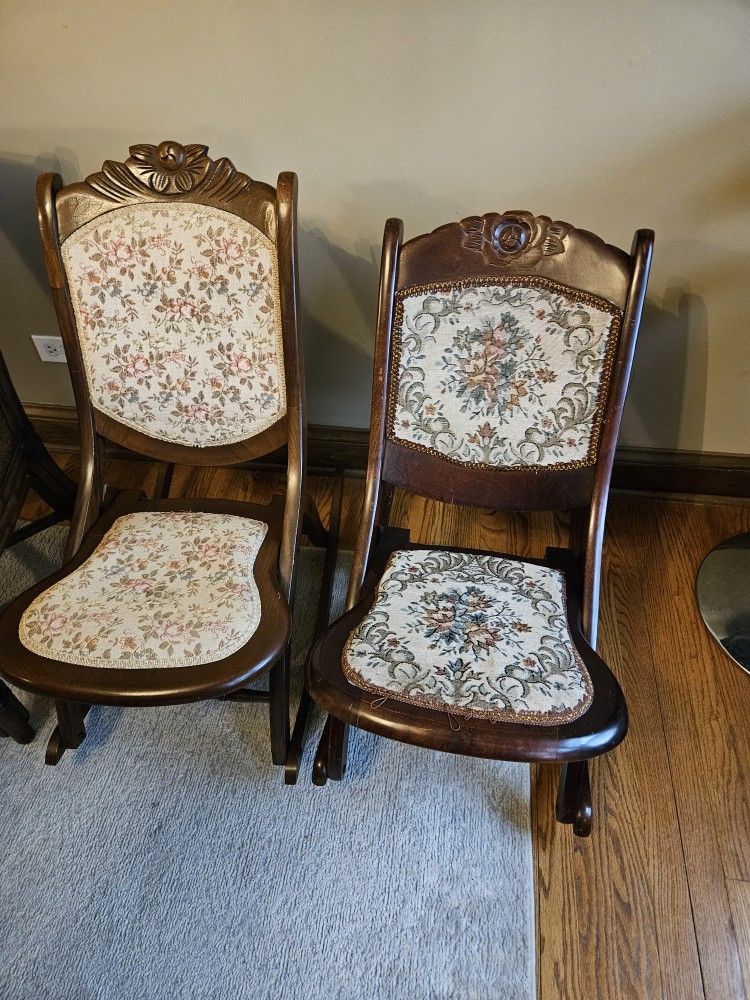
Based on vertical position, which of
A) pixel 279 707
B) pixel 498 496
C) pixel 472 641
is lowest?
pixel 279 707

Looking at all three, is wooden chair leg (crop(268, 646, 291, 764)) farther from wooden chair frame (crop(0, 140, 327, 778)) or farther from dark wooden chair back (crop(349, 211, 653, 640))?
dark wooden chair back (crop(349, 211, 653, 640))

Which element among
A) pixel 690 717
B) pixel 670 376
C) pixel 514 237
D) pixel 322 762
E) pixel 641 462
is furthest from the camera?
pixel 641 462

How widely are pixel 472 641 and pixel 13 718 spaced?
889mm

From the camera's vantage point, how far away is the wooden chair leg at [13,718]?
1317 mm

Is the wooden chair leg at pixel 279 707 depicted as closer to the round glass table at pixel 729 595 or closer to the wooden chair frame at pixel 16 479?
the wooden chair frame at pixel 16 479

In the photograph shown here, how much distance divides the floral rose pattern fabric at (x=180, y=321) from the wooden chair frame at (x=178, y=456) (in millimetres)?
18

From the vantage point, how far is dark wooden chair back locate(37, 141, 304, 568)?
3.59 feet

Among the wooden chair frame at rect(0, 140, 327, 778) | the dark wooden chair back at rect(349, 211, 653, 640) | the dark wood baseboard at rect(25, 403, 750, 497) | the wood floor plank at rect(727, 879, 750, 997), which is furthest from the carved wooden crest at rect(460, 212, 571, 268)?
the wood floor plank at rect(727, 879, 750, 997)

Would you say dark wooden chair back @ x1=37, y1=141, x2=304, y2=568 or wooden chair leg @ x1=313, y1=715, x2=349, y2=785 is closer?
Result: dark wooden chair back @ x1=37, y1=141, x2=304, y2=568

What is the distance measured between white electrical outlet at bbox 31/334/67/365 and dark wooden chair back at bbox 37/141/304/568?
59 cm

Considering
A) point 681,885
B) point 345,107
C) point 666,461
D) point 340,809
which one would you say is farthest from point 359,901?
point 345,107

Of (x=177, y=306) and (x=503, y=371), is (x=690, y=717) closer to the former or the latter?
(x=503, y=371)

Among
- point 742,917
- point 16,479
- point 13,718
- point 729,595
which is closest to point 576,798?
point 742,917

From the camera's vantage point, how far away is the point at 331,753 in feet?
4.16
